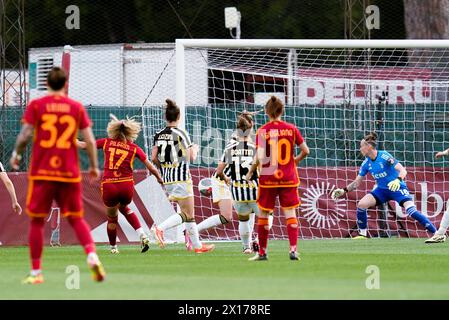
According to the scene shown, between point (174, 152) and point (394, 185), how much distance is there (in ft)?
17.0

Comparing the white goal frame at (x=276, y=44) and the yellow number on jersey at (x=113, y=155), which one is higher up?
the white goal frame at (x=276, y=44)

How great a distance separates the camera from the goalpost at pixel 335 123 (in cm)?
2219

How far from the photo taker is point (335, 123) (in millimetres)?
23938

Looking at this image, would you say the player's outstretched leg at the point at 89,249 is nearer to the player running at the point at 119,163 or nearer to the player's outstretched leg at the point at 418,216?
the player running at the point at 119,163

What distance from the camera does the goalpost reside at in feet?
72.8

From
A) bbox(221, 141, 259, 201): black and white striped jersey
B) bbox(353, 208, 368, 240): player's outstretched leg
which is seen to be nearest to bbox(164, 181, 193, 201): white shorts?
bbox(221, 141, 259, 201): black and white striped jersey

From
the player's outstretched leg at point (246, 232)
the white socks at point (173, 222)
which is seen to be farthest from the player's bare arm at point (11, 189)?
the player's outstretched leg at point (246, 232)

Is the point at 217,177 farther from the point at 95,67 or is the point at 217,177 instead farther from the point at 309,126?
the point at 95,67

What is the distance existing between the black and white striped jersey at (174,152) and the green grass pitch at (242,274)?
44.9 inches

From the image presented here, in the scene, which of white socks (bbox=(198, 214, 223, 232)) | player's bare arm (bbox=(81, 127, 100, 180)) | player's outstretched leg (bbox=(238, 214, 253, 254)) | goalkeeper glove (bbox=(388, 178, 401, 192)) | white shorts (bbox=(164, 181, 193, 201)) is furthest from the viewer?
goalkeeper glove (bbox=(388, 178, 401, 192))

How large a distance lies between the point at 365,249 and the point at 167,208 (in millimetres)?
4528

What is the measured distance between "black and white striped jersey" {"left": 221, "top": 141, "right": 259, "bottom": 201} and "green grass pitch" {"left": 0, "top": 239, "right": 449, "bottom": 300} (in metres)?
0.89

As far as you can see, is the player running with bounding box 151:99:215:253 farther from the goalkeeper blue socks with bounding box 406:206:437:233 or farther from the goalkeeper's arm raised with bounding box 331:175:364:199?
the goalkeeper blue socks with bounding box 406:206:437:233

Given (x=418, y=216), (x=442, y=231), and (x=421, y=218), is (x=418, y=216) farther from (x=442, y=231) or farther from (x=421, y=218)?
(x=442, y=231)
